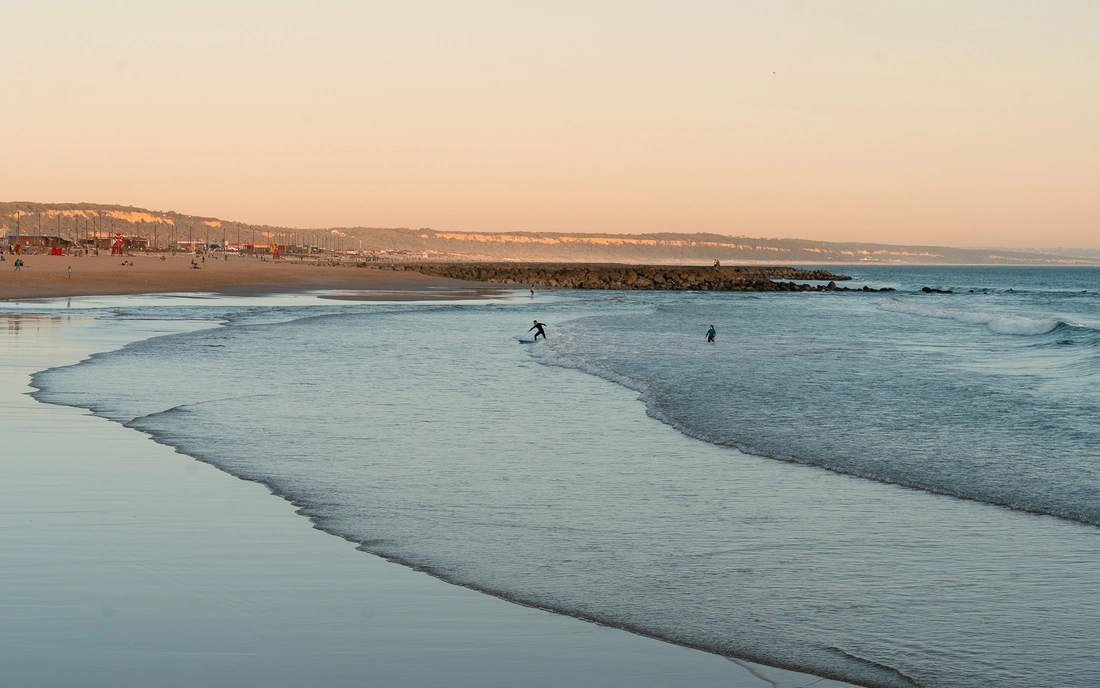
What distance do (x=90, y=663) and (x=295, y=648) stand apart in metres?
1.04

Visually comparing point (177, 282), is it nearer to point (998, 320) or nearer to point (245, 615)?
point (998, 320)

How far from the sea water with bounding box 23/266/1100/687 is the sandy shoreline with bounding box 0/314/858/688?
1.31 ft

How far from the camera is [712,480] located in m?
10.8

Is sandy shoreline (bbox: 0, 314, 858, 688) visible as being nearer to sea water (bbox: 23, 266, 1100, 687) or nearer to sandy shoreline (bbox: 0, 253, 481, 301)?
sea water (bbox: 23, 266, 1100, 687)

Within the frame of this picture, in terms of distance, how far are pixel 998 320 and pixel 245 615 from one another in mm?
46038

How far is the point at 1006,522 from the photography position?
9.14 meters

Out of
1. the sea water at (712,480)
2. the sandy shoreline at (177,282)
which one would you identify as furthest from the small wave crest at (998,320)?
the sandy shoreline at (177,282)

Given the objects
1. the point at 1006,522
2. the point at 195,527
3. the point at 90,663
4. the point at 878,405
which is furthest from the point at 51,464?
the point at 878,405

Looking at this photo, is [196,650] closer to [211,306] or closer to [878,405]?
[878,405]

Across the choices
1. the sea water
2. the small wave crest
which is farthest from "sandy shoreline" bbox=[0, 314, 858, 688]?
the small wave crest

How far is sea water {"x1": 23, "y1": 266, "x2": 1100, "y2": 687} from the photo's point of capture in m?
6.45

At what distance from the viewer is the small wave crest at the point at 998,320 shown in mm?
40500

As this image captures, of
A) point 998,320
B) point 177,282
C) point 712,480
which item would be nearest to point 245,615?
point 712,480

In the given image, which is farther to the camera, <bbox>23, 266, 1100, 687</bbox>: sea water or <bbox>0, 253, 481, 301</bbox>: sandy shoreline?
<bbox>0, 253, 481, 301</bbox>: sandy shoreline
